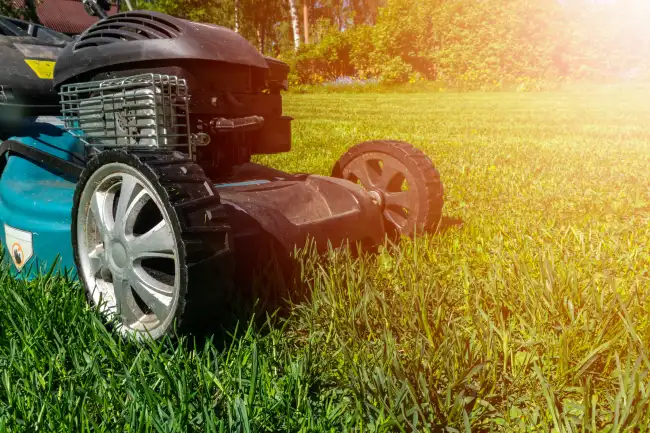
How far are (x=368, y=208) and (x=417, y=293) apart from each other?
0.60 meters

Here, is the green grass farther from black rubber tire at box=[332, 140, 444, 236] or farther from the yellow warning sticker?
the yellow warning sticker

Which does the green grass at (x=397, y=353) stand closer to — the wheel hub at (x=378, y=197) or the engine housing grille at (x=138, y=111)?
the wheel hub at (x=378, y=197)

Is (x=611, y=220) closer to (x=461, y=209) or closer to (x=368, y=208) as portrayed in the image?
(x=461, y=209)

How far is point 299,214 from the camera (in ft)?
7.09

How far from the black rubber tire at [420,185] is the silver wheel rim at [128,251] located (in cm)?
112

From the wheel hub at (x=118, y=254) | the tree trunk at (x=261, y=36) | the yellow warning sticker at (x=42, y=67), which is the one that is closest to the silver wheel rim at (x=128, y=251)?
the wheel hub at (x=118, y=254)

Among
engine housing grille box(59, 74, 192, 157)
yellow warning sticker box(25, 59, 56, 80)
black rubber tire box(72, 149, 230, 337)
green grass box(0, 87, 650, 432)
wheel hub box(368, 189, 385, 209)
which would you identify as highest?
yellow warning sticker box(25, 59, 56, 80)

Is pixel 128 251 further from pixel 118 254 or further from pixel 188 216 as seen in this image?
pixel 188 216

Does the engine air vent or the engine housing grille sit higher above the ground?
the engine air vent

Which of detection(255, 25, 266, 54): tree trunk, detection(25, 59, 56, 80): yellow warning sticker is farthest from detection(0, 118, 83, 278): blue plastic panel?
detection(255, 25, 266, 54): tree trunk

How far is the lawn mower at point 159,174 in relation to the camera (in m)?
1.50

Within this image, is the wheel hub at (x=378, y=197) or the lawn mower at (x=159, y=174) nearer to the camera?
the lawn mower at (x=159, y=174)

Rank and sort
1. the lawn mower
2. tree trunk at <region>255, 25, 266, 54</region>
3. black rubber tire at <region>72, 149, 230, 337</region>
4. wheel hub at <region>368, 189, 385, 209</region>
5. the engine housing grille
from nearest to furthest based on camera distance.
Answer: black rubber tire at <region>72, 149, 230, 337</region> → the lawn mower → the engine housing grille → wheel hub at <region>368, 189, 385, 209</region> → tree trunk at <region>255, 25, 266, 54</region>

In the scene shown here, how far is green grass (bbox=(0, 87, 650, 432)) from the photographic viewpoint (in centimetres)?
125
